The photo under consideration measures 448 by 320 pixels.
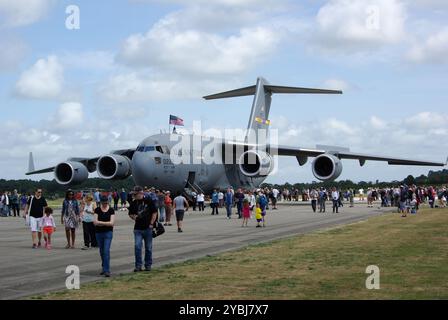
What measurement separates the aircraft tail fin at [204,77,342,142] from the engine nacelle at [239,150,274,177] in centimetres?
370

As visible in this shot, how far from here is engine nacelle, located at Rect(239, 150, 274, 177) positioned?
40.2m

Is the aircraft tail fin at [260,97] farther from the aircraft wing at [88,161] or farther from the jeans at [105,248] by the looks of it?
the jeans at [105,248]

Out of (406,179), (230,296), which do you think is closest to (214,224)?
(230,296)

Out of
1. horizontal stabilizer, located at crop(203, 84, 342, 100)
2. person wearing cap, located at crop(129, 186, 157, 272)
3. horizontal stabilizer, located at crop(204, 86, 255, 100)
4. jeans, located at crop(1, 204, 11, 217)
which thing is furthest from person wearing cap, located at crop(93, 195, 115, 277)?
horizontal stabilizer, located at crop(204, 86, 255, 100)

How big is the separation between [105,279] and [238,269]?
2522 mm

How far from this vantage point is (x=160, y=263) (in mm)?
13852

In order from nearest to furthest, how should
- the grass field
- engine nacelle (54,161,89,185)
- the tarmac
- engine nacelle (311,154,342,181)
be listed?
the grass field, the tarmac, engine nacelle (54,161,89,185), engine nacelle (311,154,342,181)

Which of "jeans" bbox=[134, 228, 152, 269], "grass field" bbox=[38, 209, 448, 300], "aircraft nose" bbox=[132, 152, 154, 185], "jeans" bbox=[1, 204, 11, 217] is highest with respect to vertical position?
"aircraft nose" bbox=[132, 152, 154, 185]

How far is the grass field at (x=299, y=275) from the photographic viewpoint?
31.6 feet

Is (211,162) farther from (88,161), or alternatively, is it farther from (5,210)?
(5,210)

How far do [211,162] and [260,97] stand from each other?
8414mm

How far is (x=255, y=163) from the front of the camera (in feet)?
134

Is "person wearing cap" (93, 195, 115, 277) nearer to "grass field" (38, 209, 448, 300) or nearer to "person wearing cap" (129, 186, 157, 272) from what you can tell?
"person wearing cap" (129, 186, 157, 272)
